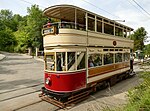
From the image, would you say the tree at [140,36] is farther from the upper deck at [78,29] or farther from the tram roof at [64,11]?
the tram roof at [64,11]

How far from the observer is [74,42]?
27.9 ft

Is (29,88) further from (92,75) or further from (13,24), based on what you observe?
(13,24)

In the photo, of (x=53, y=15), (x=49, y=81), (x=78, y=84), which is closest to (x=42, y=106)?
(x=49, y=81)

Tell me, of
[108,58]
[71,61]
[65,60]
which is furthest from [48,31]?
[108,58]

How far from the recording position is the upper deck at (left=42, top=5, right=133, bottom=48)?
27.6ft

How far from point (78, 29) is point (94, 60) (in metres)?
2.05

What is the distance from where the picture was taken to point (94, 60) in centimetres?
1009

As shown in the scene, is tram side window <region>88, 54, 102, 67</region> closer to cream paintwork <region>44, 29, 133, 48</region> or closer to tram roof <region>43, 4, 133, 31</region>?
cream paintwork <region>44, 29, 133, 48</region>

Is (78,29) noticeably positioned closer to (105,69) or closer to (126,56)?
(105,69)

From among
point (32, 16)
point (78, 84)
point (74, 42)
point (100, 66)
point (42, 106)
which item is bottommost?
point (42, 106)

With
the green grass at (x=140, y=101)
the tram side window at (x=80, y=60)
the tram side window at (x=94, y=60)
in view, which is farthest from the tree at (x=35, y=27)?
the green grass at (x=140, y=101)

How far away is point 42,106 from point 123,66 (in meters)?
8.03

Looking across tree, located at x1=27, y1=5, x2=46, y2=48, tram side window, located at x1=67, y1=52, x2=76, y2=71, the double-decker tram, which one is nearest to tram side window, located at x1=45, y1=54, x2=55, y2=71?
the double-decker tram

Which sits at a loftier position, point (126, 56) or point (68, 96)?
point (126, 56)
